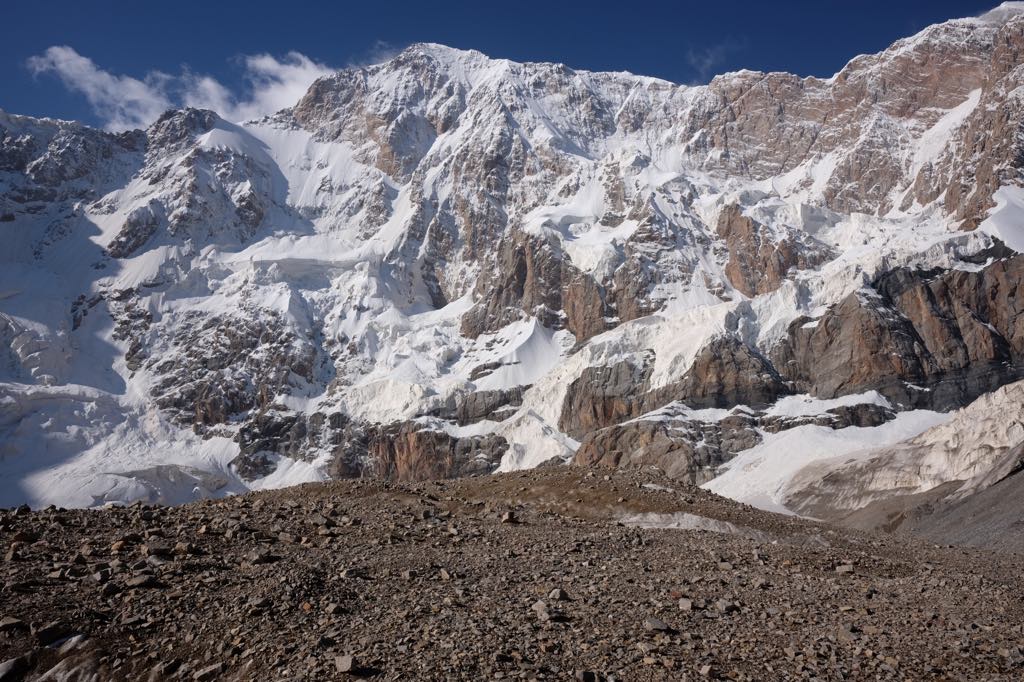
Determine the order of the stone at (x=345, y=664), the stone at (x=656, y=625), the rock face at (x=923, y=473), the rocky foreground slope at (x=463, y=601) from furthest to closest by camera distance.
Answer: the rock face at (x=923, y=473)
the stone at (x=656, y=625)
the rocky foreground slope at (x=463, y=601)
the stone at (x=345, y=664)

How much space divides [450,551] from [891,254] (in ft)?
575

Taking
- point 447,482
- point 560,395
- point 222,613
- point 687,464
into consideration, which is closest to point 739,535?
point 447,482

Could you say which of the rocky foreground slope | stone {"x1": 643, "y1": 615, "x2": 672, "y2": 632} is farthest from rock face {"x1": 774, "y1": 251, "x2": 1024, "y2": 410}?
stone {"x1": 643, "y1": 615, "x2": 672, "y2": 632}

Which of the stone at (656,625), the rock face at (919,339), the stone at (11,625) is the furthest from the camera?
the rock face at (919,339)

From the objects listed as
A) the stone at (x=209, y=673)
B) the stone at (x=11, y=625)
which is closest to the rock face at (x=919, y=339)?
the stone at (x=209, y=673)

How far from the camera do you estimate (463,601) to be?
606 inches

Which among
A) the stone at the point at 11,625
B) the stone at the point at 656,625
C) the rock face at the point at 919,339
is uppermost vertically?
the rock face at the point at 919,339

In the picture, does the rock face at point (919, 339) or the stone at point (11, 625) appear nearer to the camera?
the stone at point (11, 625)

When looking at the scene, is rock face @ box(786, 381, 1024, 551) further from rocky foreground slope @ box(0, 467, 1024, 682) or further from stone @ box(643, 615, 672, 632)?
stone @ box(643, 615, 672, 632)

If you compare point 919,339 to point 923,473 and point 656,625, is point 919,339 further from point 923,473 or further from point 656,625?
point 656,625

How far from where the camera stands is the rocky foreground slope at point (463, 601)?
1305 centimetres

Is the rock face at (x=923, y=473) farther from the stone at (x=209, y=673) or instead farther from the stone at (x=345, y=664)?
the stone at (x=209, y=673)

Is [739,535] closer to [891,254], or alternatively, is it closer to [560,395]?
[560,395]

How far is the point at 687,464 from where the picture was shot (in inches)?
5591
